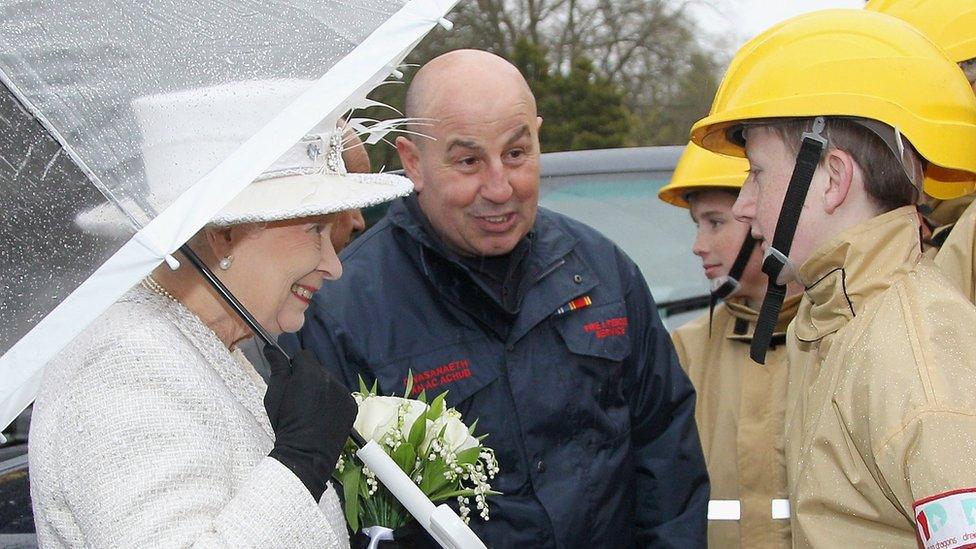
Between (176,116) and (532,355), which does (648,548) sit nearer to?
(532,355)

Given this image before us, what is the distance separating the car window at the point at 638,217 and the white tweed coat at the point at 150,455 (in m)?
3.38

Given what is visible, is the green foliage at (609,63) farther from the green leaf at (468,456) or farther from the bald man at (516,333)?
the green leaf at (468,456)

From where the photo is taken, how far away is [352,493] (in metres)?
2.43

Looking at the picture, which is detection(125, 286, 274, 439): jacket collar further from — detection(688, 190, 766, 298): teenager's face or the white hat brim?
detection(688, 190, 766, 298): teenager's face

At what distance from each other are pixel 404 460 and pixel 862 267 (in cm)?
102

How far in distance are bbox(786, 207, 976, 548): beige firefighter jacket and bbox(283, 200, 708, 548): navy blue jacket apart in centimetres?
92

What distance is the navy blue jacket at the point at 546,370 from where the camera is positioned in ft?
10.3

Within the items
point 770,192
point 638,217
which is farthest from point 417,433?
point 638,217

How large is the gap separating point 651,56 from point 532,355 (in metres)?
9.77

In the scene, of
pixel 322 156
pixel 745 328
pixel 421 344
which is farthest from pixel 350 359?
pixel 745 328

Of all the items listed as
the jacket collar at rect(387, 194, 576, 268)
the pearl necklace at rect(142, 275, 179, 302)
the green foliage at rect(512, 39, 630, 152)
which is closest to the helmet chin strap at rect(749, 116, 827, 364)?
the jacket collar at rect(387, 194, 576, 268)

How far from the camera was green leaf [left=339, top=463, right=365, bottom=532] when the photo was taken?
2.43m

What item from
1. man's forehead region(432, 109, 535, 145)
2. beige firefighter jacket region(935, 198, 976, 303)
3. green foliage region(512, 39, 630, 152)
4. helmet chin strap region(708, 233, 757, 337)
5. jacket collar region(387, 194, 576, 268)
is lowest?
green foliage region(512, 39, 630, 152)

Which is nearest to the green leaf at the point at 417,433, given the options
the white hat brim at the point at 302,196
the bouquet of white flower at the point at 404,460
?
the bouquet of white flower at the point at 404,460
